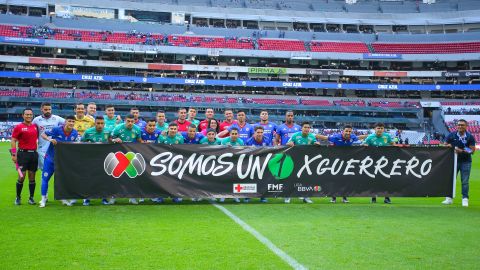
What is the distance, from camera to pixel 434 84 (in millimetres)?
63938

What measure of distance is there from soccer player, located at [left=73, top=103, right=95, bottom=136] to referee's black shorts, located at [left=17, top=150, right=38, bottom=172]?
134 centimetres

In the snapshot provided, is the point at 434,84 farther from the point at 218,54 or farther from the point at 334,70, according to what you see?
the point at 218,54

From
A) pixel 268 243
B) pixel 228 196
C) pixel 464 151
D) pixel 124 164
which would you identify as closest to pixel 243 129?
pixel 228 196

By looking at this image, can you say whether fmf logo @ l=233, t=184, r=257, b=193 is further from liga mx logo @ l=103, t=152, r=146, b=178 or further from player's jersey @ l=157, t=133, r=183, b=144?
liga mx logo @ l=103, t=152, r=146, b=178

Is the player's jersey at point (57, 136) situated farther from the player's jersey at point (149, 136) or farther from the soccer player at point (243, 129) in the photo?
the soccer player at point (243, 129)

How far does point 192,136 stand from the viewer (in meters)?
11.4

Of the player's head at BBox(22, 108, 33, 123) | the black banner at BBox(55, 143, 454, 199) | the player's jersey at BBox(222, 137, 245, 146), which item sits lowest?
the black banner at BBox(55, 143, 454, 199)

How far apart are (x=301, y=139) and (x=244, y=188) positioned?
2.07m

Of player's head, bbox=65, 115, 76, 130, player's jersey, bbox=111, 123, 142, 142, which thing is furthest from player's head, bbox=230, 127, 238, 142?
player's head, bbox=65, 115, 76, 130

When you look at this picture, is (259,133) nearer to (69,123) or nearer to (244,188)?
(244,188)

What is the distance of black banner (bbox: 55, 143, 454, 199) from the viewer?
10141 mm

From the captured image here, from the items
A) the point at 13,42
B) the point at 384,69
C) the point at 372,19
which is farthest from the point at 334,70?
the point at 13,42

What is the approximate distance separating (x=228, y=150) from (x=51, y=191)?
5.72 metres

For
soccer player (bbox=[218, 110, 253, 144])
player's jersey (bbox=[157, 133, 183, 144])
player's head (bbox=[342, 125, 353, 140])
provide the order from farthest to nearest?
1. soccer player (bbox=[218, 110, 253, 144])
2. player's head (bbox=[342, 125, 353, 140])
3. player's jersey (bbox=[157, 133, 183, 144])
